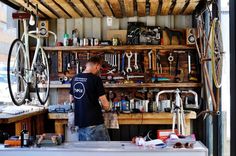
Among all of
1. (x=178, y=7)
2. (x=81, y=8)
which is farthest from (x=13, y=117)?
(x=178, y=7)

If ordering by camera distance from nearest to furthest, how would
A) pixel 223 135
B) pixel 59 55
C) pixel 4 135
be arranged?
pixel 4 135
pixel 223 135
pixel 59 55

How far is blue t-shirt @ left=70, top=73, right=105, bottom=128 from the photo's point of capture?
4.71 m

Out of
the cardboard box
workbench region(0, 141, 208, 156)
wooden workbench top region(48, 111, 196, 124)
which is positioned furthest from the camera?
the cardboard box

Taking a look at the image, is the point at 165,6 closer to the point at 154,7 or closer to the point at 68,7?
the point at 154,7

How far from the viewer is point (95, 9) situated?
6102 mm

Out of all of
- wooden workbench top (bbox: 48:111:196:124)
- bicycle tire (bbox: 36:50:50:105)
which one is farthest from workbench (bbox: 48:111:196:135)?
bicycle tire (bbox: 36:50:50:105)

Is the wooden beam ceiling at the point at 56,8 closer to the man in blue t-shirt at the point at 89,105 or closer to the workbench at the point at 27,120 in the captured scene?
the man in blue t-shirt at the point at 89,105

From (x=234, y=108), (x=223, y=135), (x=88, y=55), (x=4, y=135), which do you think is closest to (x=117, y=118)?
(x=88, y=55)

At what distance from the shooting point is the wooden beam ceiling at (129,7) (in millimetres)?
5638

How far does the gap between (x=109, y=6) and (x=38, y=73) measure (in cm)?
Result: 156

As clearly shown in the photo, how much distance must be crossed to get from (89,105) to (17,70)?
1326mm

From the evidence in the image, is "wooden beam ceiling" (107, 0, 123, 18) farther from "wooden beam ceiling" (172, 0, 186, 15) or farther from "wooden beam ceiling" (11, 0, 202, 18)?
"wooden beam ceiling" (172, 0, 186, 15)

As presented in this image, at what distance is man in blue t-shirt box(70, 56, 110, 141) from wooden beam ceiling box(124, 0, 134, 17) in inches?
51.6

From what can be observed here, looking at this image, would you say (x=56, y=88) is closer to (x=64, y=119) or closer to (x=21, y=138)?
(x=64, y=119)
